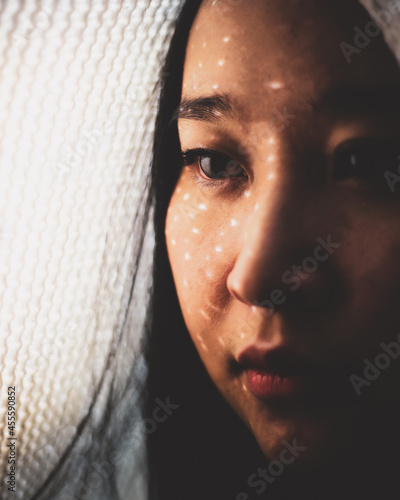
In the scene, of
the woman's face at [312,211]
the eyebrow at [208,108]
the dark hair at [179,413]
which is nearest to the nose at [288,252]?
the woman's face at [312,211]

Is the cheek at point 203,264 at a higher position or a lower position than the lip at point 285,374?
higher

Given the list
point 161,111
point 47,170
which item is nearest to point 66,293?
point 47,170

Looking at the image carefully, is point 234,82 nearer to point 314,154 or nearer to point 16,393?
point 314,154

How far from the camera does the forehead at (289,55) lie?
0.42m

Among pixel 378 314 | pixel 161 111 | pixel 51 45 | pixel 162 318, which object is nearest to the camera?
pixel 378 314

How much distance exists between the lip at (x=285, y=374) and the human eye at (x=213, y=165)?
0.70ft

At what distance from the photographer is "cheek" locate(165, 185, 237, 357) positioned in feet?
1.70

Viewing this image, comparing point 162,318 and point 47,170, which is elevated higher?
point 47,170

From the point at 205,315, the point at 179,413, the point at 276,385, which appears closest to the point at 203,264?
the point at 205,315

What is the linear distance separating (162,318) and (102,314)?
117 mm

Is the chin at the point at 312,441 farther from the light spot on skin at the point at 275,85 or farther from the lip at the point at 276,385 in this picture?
the light spot on skin at the point at 275,85

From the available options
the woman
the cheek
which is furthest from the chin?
the cheek

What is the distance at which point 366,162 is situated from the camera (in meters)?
0.45

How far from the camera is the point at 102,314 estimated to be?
680 mm
